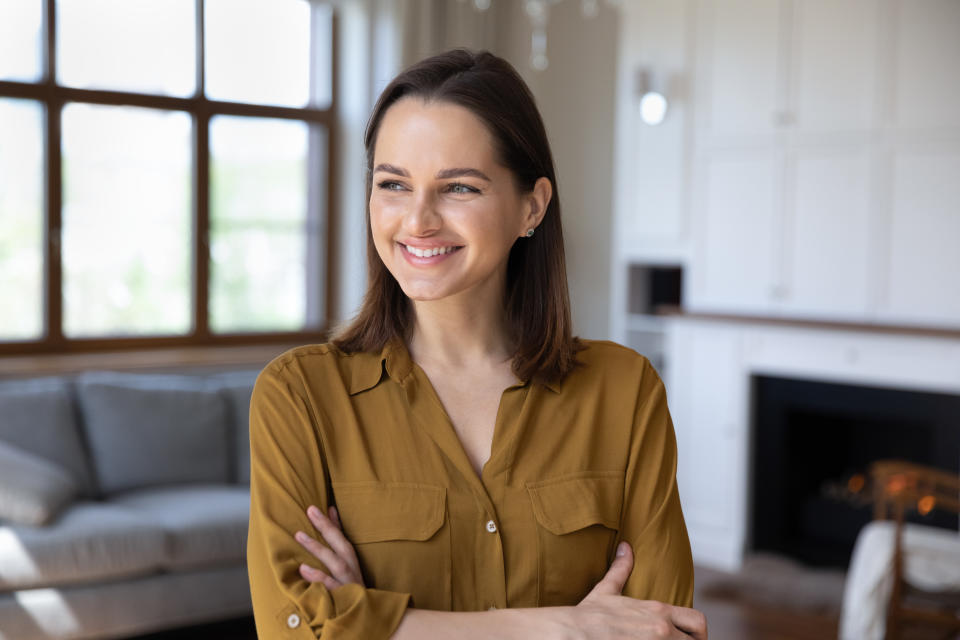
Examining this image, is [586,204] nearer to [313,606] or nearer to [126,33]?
[126,33]

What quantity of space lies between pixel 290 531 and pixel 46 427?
125 inches

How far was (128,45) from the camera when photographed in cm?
521

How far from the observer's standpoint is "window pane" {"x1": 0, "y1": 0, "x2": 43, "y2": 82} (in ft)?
15.8

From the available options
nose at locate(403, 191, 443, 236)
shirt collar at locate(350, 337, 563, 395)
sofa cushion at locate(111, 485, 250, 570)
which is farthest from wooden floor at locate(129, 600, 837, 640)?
nose at locate(403, 191, 443, 236)

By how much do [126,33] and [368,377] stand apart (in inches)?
172

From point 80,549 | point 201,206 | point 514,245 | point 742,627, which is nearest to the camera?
point 514,245

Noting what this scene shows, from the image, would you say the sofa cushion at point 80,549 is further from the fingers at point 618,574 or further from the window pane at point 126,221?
the fingers at point 618,574

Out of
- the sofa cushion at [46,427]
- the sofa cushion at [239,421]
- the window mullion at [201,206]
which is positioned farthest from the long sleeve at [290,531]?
the window mullion at [201,206]

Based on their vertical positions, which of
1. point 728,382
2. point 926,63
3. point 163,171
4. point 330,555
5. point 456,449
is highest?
point 926,63

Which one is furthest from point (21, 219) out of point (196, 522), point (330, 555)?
point (330, 555)

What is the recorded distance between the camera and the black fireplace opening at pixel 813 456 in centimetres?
499

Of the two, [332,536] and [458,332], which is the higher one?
[458,332]

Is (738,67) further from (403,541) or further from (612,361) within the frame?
(403,541)

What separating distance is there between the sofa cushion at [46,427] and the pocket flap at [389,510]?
312cm
